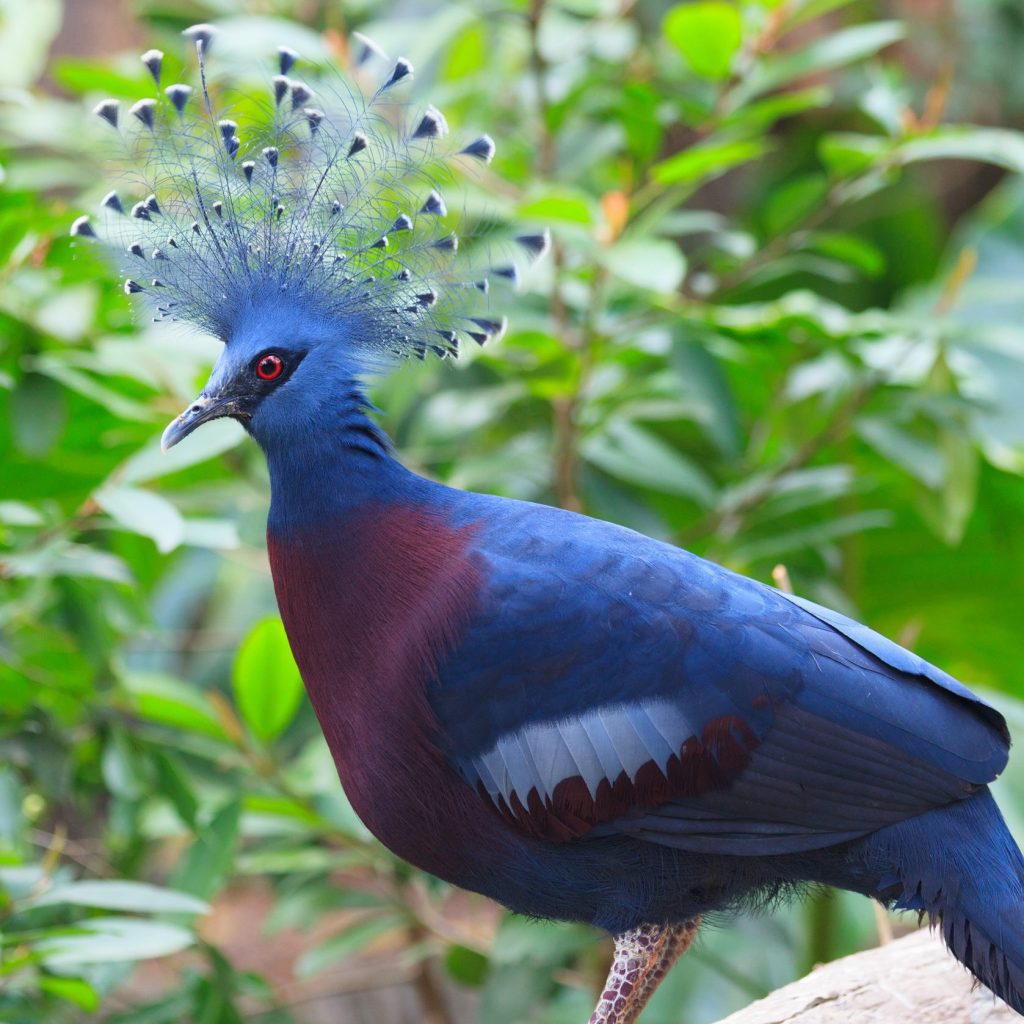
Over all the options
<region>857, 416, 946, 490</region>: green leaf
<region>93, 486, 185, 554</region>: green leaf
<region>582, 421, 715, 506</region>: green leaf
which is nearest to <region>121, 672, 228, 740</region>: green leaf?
<region>93, 486, 185, 554</region>: green leaf

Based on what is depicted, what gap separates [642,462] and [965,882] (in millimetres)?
1313

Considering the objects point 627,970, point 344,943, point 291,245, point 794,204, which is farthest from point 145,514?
point 794,204

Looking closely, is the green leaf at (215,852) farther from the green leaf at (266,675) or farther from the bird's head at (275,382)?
the bird's head at (275,382)

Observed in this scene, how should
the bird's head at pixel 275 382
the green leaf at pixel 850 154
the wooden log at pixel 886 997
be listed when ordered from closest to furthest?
the bird's head at pixel 275 382 < the wooden log at pixel 886 997 < the green leaf at pixel 850 154

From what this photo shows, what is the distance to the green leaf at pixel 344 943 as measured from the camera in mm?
2984

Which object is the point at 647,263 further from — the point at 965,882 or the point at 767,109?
the point at 965,882

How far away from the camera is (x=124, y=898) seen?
208 centimetres

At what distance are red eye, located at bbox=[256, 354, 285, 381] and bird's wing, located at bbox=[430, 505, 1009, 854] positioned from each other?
399 mm

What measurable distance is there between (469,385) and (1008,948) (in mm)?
2023

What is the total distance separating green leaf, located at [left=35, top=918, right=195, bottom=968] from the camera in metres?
2.01

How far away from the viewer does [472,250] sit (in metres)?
2.19

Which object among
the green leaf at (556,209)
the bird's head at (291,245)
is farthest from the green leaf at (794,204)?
the bird's head at (291,245)

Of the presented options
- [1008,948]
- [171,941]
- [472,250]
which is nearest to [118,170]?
[472,250]

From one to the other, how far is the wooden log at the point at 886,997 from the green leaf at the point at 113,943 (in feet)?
2.85
